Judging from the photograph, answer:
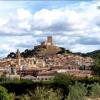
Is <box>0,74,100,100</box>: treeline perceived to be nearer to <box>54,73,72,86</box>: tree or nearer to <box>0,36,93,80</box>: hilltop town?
<box>54,73,72,86</box>: tree

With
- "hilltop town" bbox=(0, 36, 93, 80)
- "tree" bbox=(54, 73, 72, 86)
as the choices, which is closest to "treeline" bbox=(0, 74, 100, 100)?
"tree" bbox=(54, 73, 72, 86)

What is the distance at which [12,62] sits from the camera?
162m

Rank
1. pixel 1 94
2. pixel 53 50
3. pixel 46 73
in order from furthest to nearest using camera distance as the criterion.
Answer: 1. pixel 53 50
2. pixel 46 73
3. pixel 1 94

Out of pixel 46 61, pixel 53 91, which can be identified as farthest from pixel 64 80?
pixel 46 61

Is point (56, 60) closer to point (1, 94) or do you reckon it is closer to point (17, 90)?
point (17, 90)

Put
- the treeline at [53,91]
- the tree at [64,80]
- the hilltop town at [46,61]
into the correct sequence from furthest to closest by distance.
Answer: the hilltop town at [46,61] < the tree at [64,80] < the treeline at [53,91]

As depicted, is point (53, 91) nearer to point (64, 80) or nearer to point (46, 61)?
point (64, 80)

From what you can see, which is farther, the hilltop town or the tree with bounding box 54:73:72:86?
the hilltop town

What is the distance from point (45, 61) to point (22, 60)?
8294mm

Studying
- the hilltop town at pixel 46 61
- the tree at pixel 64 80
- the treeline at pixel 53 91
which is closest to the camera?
the treeline at pixel 53 91

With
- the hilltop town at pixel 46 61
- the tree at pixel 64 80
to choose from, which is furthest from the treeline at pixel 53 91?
the hilltop town at pixel 46 61

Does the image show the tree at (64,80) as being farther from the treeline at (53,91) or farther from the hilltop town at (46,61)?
the hilltop town at (46,61)

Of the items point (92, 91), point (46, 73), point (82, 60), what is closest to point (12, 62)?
point (82, 60)

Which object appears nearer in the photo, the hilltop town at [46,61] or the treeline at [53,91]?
the treeline at [53,91]
